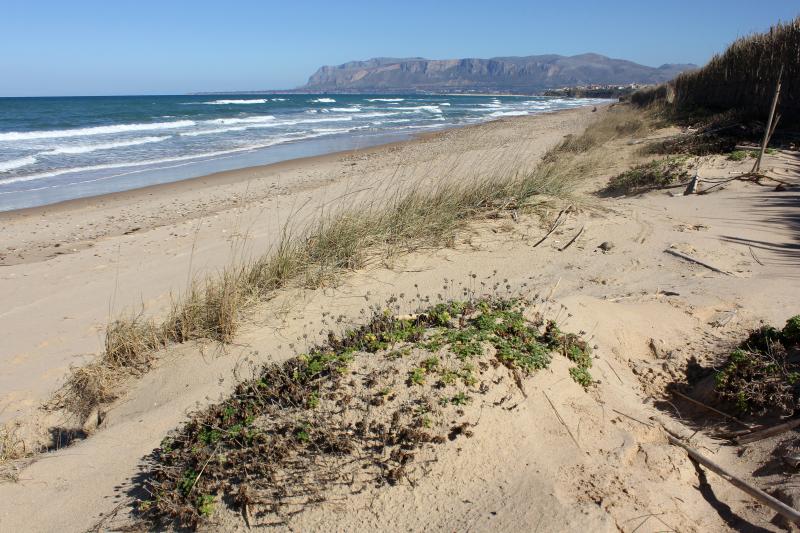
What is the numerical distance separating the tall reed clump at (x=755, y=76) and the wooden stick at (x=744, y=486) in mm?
10497

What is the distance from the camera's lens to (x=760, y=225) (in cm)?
674

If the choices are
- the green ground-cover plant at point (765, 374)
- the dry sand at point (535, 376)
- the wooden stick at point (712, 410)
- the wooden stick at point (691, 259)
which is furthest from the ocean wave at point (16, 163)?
the green ground-cover plant at point (765, 374)

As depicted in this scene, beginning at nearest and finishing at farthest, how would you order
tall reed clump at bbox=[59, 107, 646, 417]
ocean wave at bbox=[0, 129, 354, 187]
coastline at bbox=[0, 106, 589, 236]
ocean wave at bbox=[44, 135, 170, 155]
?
1. tall reed clump at bbox=[59, 107, 646, 417]
2. coastline at bbox=[0, 106, 589, 236]
3. ocean wave at bbox=[0, 129, 354, 187]
4. ocean wave at bbox=[44, 135, 170, 155]

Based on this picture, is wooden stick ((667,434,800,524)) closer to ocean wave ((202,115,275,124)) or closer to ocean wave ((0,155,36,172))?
ocean wave ((0,155,36,172))

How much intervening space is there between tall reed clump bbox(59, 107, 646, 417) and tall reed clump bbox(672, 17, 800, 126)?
22.5 feet

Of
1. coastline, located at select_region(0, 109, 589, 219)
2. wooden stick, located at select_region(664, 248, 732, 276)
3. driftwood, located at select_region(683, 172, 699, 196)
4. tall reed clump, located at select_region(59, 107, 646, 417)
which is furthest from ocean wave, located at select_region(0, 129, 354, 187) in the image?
wooden stick, located at select_region(664, 248, 732, 276)

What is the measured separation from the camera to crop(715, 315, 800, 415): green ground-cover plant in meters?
3.16

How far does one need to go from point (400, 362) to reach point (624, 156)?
32.8 feet

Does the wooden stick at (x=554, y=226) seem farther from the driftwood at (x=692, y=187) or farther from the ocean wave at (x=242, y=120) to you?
the ocean wave at (x=242, y=120)

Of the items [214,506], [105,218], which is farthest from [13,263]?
[214,506]

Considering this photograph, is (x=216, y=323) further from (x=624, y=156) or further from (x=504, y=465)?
(x=624, y=156)

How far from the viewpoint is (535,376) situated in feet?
10.7

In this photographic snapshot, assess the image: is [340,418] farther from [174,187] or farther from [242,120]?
[242,120]

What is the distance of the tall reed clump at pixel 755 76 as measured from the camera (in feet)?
40.5
